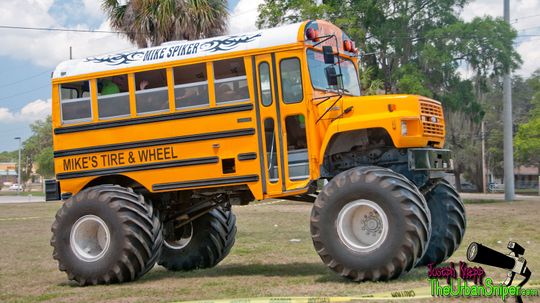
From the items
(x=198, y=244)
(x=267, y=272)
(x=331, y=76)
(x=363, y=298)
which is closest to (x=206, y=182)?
(x=267, y=272)

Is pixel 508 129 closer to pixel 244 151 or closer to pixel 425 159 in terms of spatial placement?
pixel 425 159

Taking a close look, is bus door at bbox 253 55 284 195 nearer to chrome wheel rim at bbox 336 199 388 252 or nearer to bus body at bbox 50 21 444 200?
bus body at bbox 50 21 444 200

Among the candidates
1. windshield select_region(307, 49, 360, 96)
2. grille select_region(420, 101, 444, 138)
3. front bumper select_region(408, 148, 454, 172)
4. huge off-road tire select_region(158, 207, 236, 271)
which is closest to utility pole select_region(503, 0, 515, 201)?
huge off-road tire select_region(158, 207, 236, 271)

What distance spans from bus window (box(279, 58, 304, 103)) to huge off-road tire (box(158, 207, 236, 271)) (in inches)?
132

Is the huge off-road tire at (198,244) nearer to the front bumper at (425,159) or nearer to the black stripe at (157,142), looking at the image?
the black stripe at (157,142)

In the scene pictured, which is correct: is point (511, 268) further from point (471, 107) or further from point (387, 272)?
point (471, 107)

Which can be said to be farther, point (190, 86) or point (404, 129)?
point (190, 86)

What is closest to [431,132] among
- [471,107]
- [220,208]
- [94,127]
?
[220,208]

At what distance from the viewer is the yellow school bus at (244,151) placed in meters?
10.0

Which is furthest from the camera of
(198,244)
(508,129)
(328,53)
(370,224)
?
(508,129)

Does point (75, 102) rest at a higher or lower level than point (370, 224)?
higher

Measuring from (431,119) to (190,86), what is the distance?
368cm

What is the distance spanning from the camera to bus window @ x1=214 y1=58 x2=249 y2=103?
1128 cm

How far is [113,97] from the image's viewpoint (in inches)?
478
